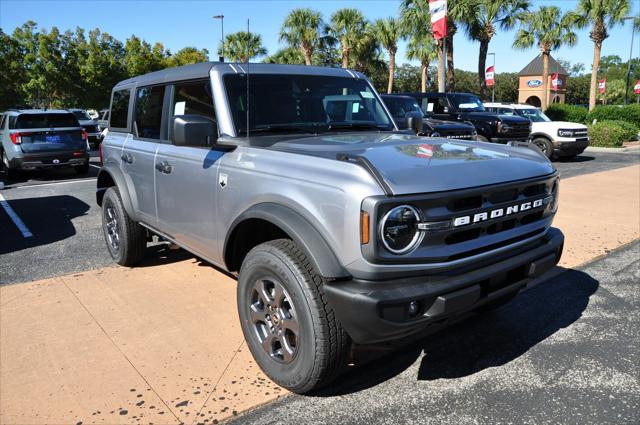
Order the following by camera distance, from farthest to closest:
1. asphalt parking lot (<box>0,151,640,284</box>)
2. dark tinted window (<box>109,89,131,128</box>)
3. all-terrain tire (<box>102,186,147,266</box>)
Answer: asphalt parking lot (<box>0,151,640,284</box>) < dark tinted window (<box>109,89,131,128</box>) < all-terrain tire (<box>102,186,147,266</box>)

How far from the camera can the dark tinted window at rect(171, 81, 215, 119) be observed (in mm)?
3803

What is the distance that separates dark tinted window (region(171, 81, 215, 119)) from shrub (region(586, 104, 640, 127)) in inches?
1156

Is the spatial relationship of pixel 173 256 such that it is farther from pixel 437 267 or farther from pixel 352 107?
pixel 437 267

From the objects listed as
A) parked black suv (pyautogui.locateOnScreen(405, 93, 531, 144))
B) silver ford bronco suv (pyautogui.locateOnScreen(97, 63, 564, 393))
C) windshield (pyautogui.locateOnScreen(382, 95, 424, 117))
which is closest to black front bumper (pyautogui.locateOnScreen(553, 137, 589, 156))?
parked black suv (pyautogui.locateOnScreen(405, 93, 531, 144))

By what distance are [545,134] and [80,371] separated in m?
15.5

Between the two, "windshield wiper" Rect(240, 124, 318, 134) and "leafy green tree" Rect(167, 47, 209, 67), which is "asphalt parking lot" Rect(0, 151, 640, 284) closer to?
"windshield wiper" Rect(240, 124, 318, 134)

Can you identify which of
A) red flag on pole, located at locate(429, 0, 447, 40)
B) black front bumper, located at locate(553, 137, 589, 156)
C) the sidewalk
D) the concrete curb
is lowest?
the sidewalk

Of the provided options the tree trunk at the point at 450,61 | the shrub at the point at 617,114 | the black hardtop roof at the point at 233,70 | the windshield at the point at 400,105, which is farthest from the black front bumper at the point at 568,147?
the shrub at the point at 617,114

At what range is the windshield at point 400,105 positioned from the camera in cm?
1202

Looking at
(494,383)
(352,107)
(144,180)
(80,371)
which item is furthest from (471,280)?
(144,180)

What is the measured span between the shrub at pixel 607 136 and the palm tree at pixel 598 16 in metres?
11.6

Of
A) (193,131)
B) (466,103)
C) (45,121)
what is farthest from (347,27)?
(193,131)

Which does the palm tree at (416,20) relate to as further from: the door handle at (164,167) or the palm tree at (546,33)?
the door handle at (164,167)

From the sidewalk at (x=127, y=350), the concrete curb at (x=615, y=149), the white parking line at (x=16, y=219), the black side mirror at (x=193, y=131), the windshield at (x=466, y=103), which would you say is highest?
the windshield at (x=466, y=103)
